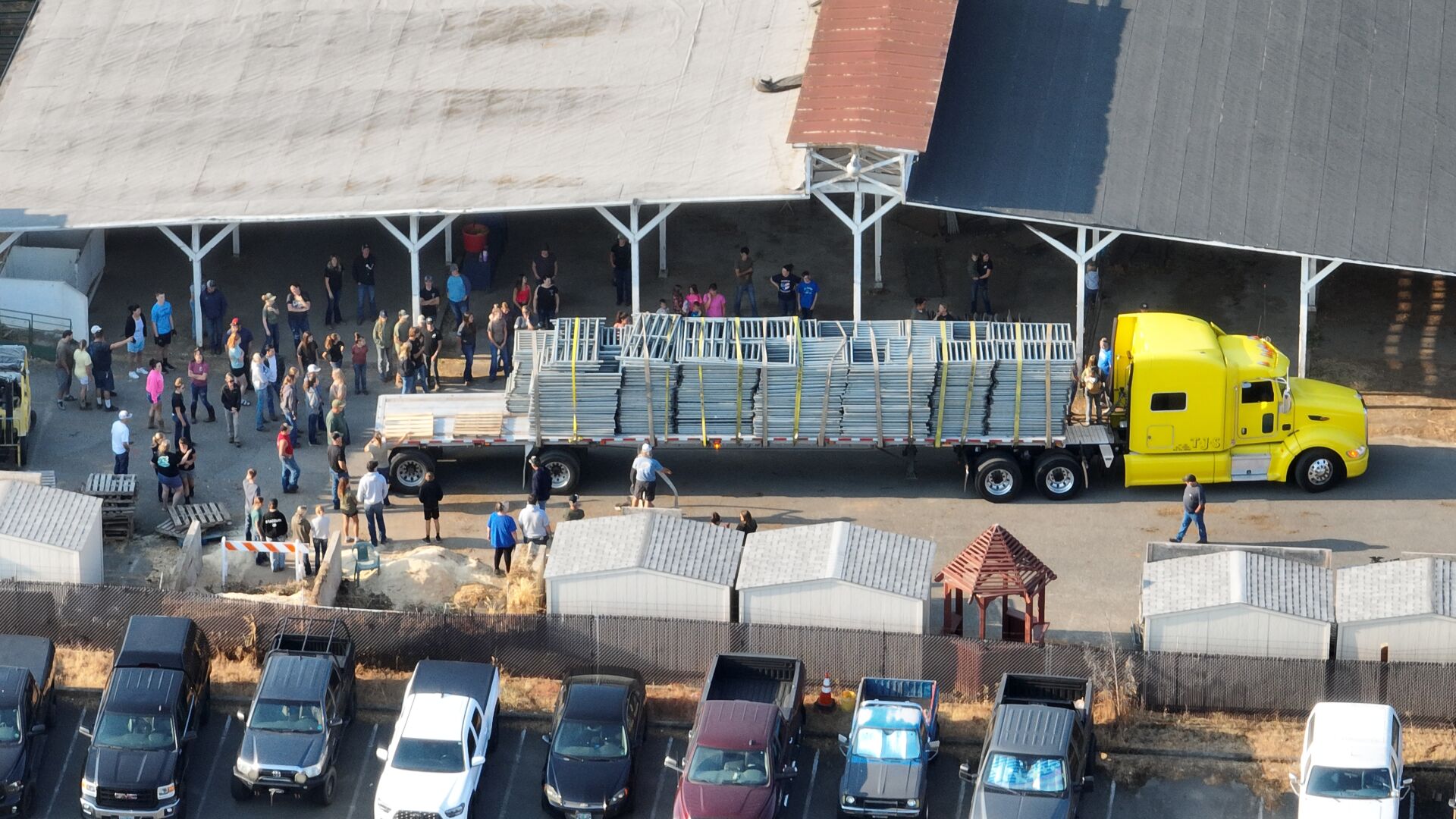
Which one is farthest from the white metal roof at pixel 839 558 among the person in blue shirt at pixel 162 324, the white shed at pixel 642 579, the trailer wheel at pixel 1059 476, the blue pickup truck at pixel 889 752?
the person in blue shirt at pixel 162 324

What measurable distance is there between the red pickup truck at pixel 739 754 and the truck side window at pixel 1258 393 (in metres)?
9.45

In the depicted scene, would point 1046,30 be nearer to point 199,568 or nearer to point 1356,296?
point 1356,296

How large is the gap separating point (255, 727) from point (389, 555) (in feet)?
18.8

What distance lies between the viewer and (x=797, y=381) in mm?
39844

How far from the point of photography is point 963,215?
49.4 m

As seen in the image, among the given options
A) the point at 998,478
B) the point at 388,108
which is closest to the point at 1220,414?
the point at 998,478

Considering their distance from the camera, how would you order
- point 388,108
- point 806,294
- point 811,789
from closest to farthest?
point 811,789, point 806,294, point 388,108

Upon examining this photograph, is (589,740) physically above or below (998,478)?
below

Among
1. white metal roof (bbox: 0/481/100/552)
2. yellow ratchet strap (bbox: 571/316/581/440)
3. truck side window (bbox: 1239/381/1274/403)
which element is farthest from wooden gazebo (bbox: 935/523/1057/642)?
white metal roof (bbox: 0/481/100/552)

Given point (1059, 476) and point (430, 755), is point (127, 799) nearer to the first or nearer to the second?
point (430, 755)

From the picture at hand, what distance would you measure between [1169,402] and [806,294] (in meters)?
7.55

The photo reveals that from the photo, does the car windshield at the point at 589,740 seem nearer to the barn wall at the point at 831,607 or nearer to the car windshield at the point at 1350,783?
the barn wall at the point at 831,607

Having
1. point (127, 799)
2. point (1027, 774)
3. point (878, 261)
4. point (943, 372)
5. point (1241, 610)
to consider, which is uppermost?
point (878, 261)

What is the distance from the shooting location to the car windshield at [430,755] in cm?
3297
